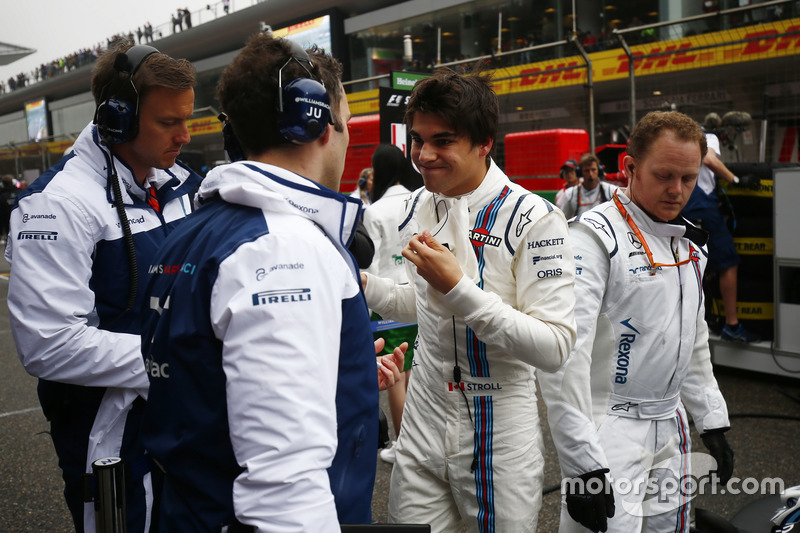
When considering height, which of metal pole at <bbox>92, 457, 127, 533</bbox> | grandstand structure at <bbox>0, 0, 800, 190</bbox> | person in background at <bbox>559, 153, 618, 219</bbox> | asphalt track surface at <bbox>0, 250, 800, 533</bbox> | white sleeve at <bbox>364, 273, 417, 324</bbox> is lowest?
asphalt track surface at <bbox>0, 250, 800, 533</bbox>

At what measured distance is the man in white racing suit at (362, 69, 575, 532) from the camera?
2.01m

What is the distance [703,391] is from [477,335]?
1136 millimetres

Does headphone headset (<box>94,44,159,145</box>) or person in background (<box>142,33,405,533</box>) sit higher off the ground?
headphone headset (<box>94,44,159,145</box>)

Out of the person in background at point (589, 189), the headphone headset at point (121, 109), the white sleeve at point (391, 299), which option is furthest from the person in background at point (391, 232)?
the person in background at point (589, 189)

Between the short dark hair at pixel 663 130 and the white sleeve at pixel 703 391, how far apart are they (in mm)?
653

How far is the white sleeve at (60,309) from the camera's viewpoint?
6.34 feet

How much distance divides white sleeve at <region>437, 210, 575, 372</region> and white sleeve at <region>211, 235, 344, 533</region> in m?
0.79

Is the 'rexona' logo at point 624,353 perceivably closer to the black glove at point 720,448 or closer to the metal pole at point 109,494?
the black glove at point 720,448

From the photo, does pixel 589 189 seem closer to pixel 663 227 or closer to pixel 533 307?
pixel 663 227

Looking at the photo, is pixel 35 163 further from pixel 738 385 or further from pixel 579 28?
pixel 738 385

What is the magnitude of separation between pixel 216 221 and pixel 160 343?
0.87 feet

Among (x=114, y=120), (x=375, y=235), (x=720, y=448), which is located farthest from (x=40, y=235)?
(x=375, y=235)

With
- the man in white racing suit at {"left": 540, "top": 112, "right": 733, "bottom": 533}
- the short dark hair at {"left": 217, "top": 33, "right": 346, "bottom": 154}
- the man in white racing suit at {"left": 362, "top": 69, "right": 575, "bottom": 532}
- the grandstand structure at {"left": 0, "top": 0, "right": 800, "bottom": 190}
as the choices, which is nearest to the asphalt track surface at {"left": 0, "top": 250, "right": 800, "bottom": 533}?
the man in white racing suit at {"left": 540, "top": 112, "right": 733, "bottom": 533}

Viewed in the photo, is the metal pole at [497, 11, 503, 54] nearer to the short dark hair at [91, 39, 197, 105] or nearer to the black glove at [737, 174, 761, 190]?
the black glove at [737, 174, 761, 190]
